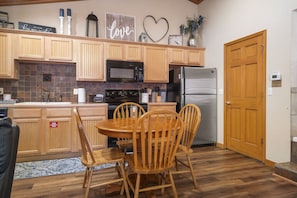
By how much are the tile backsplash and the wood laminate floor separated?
1707 millimetres

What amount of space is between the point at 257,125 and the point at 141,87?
91.9 inches

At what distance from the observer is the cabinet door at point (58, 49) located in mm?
3396

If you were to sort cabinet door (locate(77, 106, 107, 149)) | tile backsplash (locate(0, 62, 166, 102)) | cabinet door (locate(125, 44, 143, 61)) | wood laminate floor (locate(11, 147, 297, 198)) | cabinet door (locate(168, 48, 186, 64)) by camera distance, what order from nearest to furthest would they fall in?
wood laminate floor (locate(11, 147, 297, 198)) → cabinet door (locate(77, 106, 107, 149)) → tile backsplash (locate(0, 62, 166, 102)) → cabinet door (locate(125, 44, 143, 61)) → cabinet door (locate(168, 48, 186, 64))

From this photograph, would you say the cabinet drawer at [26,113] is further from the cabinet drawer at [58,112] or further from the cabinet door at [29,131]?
the cabinet drawer at [58,112]

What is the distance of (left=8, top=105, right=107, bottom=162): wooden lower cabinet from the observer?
10.0ft

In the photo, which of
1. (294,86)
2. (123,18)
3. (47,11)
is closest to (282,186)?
(294,86)

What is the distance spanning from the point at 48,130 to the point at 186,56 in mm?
3053

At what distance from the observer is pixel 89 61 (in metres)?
3.61

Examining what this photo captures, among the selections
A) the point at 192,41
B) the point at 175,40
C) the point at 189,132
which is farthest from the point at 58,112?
the point at 192,41

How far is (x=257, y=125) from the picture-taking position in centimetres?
315

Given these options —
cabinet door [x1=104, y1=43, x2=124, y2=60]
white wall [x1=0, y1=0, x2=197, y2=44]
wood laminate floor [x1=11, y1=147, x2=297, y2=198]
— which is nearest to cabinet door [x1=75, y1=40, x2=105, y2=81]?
cabinet door [x1=104, y1=43, x2=124, y2=60]

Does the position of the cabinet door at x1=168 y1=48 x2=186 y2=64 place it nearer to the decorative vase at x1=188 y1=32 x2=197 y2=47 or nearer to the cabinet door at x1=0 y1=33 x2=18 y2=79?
the decorative vase at x1=188 y1=32 x2=197 y2=47

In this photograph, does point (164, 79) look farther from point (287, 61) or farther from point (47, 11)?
point (47, 11)

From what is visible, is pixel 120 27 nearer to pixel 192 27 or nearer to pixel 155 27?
pixel 155 27
